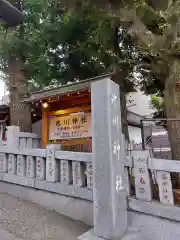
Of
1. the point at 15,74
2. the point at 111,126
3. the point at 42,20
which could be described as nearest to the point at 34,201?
the point at 111,126

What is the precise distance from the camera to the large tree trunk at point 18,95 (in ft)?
28.6

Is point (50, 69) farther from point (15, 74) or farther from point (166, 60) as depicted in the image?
point (166, 60)

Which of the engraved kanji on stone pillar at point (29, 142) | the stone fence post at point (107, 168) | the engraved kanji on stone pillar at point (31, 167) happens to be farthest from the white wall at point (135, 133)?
the stone fence post at point (107, 168)

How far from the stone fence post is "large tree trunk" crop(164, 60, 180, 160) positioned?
284cm

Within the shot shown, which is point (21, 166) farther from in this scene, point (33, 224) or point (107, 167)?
point (107, 167)

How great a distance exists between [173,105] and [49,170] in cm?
400

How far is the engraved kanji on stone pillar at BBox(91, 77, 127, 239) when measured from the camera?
3.34m

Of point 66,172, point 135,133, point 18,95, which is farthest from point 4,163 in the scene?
point 135,133

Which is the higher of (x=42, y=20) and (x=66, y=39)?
(x=42, y=20)

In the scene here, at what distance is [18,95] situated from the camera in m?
8.91

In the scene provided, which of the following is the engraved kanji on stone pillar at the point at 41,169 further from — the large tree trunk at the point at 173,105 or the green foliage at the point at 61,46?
the green foliage at the point at 61,46

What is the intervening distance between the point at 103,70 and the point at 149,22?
113 inches

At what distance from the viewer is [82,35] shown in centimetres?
971

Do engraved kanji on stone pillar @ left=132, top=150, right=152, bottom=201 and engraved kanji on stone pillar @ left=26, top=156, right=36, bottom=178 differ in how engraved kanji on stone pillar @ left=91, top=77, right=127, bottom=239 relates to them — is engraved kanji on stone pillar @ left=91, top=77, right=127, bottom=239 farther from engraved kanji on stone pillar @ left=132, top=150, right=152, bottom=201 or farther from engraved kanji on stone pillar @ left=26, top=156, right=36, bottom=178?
engraved kanji on stone pillar @ left=26, top=156, right=36, bottom=178
